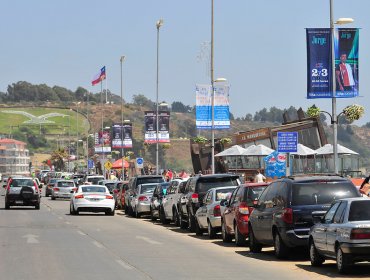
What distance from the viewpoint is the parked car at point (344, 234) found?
17016 millimetres

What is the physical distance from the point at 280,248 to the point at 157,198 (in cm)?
1977

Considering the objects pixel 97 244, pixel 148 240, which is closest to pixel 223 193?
pixel 148 240

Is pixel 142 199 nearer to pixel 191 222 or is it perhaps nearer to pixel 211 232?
pixel 191 222

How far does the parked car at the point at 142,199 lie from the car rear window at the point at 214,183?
1220 cm

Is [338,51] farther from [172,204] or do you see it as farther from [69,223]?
[69,223]

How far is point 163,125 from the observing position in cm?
6538

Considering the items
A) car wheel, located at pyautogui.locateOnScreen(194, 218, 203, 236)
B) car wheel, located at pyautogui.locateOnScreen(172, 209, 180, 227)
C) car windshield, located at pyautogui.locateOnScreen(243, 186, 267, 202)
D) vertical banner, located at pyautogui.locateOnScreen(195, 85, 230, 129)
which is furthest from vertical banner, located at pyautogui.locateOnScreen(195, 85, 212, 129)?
car windshield, located at pyautogui.locateOnScreen(243, 186, 267, 202)

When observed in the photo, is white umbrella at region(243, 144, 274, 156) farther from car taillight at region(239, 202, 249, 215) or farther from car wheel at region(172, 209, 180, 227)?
car taillight at region(239, 202, 249, 215)

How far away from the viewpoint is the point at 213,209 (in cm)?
2812

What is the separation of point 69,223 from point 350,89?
11.7 meters

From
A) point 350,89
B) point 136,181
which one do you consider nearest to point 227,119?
point 136,181

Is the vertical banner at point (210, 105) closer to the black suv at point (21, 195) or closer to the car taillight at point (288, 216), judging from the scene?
the black suv at point (21, 195)

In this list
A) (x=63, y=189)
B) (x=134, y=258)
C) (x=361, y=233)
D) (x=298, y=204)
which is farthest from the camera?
(x=63, y=189)

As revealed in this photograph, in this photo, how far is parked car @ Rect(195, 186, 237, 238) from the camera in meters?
28.0
